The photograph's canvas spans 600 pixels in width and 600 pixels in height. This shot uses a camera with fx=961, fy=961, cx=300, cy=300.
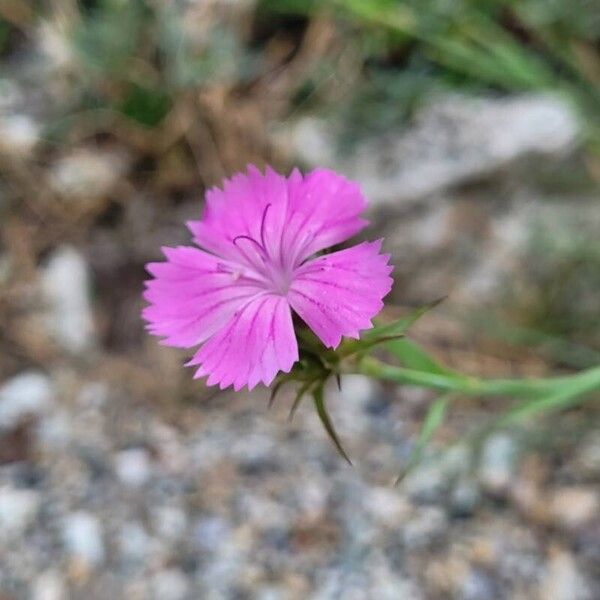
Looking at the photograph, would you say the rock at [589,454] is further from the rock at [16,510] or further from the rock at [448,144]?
the rock at [16,510]

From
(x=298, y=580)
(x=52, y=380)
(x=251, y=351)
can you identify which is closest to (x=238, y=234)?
(x=251, y=351)

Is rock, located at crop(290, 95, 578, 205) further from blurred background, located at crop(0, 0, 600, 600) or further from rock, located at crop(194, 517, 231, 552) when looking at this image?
rock, located at crop(194, 517, 231, 552)

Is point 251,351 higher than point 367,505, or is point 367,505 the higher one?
point 251,351

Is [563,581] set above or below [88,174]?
below

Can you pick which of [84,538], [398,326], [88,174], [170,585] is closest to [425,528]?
[170,585]

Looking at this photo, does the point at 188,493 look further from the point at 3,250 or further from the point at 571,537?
the point at 3,250

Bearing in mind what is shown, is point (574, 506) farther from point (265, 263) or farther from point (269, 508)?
point (265, 263)
